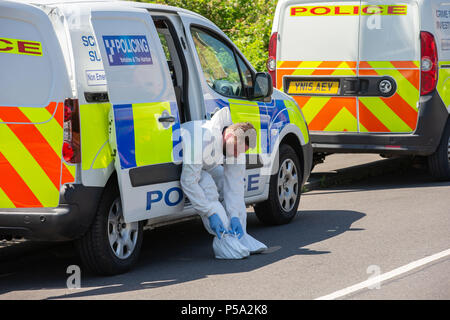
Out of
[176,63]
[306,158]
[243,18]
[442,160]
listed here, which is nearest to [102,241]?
[176,63]

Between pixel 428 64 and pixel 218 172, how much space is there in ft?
14.2

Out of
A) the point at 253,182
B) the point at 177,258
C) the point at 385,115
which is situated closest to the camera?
the point at 177,258

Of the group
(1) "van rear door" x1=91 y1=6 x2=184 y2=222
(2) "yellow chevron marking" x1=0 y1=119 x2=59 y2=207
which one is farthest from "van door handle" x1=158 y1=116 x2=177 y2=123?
(2) "yellow chevron marking" x1=0 y1=119 x2=59 y2=207

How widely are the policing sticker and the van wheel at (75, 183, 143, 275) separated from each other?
94 centimetres

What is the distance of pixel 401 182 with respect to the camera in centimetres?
1232

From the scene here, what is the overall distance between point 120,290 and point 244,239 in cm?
151

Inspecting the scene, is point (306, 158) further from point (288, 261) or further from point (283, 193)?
point (288, 261)

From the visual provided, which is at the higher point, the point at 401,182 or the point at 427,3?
the point at 427,3

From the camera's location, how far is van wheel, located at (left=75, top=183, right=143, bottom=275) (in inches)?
271

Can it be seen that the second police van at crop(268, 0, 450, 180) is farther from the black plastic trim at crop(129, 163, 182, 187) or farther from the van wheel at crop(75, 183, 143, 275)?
the van wheel at crop(75, 183, 143, 275)

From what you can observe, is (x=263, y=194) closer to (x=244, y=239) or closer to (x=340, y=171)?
(x=244, y=239)

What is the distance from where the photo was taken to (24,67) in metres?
6.63
